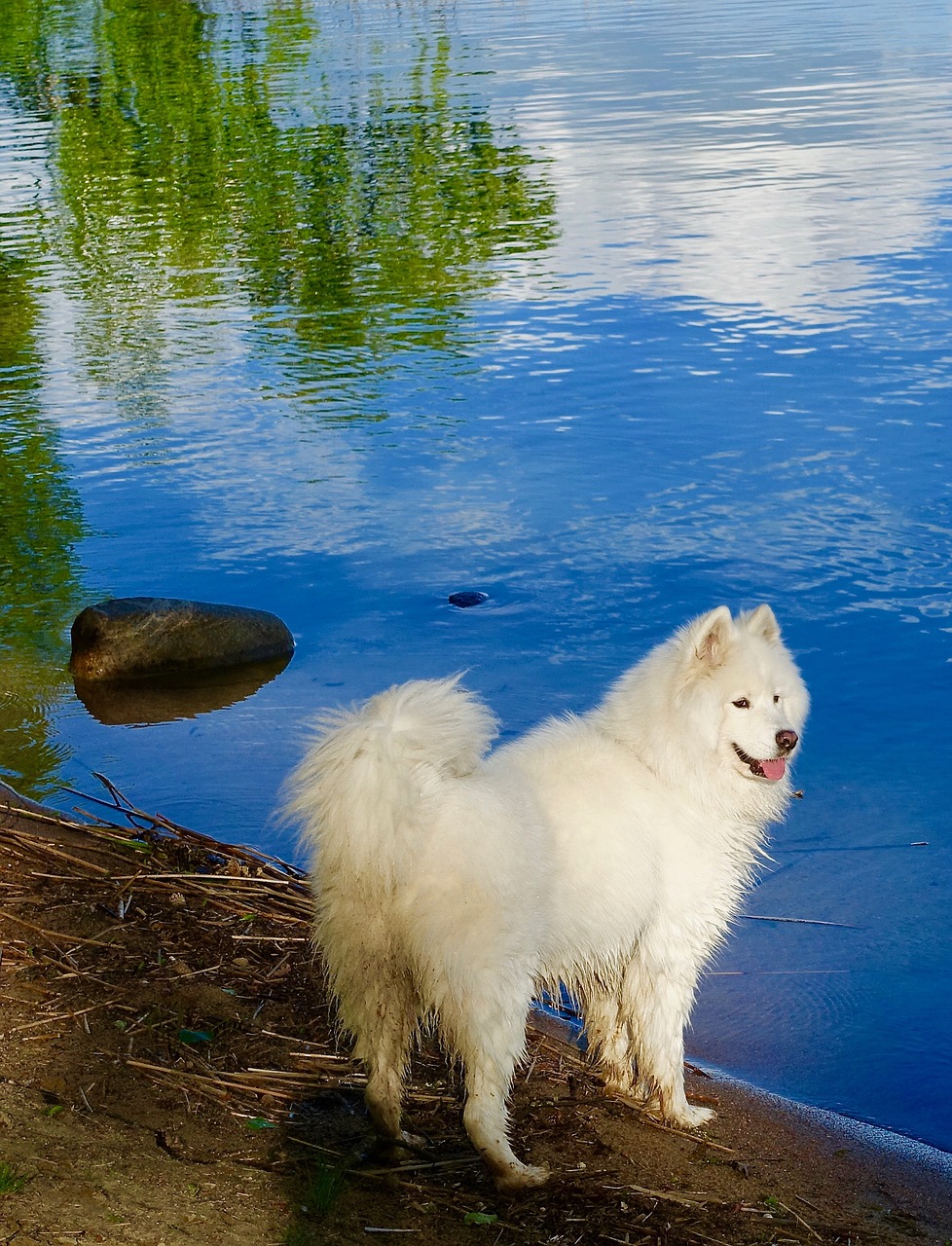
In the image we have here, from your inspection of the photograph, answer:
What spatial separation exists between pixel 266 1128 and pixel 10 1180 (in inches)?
38.8

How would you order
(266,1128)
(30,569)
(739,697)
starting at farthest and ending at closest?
(30,569)
(739,697)
(266,1128)

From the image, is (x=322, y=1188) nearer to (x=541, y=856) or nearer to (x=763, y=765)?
(x=541, y=856)

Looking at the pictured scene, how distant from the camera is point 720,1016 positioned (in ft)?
20.4

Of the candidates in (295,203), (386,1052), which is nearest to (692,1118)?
(386,1052)

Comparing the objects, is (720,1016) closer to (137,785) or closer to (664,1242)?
(664,1242)

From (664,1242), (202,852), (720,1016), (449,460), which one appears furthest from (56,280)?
(664,1242)

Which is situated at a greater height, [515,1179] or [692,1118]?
[515,1179]

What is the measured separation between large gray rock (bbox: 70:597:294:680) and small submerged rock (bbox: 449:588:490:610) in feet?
5.26

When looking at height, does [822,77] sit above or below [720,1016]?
above

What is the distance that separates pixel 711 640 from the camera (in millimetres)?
5078

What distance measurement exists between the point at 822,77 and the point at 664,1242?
3581 centimetres

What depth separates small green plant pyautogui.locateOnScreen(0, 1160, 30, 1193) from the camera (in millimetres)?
3719

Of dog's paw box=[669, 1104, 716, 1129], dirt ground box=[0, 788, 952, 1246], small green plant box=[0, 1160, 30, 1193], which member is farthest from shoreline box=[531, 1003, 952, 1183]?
small green plant box=[0, 1160, 30, 1193]

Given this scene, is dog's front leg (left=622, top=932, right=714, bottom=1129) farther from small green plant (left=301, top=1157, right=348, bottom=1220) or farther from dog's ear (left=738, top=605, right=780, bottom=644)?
small green plant (left=301, top=1157, right=348, bottom=1220)
